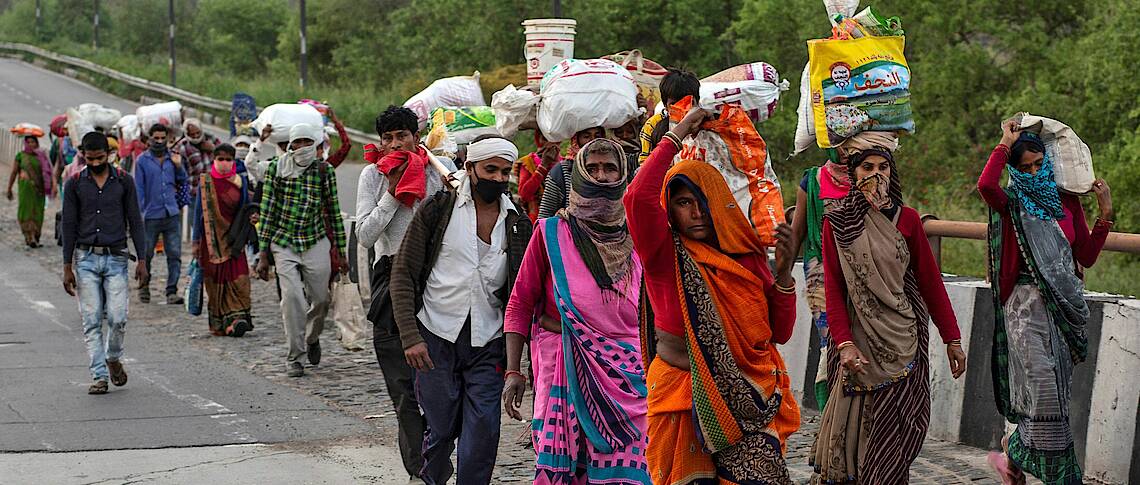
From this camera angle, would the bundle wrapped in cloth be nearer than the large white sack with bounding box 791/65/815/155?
No

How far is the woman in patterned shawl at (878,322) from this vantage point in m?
5.90

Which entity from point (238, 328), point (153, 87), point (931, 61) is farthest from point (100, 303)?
point (153, 87)

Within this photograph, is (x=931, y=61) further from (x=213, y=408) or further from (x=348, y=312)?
(x=213, y=408)

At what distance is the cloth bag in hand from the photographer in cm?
1152

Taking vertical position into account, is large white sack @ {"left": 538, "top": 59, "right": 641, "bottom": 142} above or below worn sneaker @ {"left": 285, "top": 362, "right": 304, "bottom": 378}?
above

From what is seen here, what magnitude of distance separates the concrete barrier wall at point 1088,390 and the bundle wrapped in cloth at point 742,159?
5.39 ft

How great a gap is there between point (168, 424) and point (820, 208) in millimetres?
4661

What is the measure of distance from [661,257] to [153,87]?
47.0m

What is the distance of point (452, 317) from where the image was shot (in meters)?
6.67

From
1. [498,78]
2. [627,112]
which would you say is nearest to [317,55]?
[498,78]

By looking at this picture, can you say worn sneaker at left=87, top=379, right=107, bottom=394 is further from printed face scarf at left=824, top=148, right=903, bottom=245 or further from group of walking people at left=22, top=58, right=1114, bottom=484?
printed face scarf at left=824, top=148, right=903, bottom=245

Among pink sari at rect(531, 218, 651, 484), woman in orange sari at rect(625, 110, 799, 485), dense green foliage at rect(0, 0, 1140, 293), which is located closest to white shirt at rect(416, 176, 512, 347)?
pink sari at rect(531, 218, 651, 484)

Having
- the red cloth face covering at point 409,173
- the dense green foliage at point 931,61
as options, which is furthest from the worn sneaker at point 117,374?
the dense green foliage at point 931,61

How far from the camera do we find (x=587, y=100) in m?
7.72
